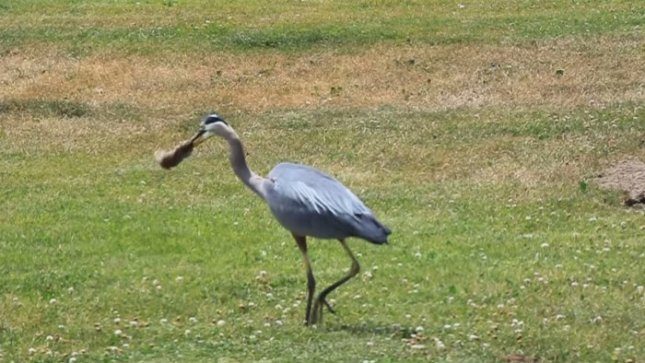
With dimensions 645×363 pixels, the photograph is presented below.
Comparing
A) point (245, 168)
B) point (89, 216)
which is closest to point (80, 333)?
point (245, 168)

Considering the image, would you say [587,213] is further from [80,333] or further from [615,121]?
[80,333]

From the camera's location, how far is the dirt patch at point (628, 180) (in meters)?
15.0

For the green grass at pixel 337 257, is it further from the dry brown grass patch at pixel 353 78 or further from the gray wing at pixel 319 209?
the dry brown grass patch at pixel 353 78

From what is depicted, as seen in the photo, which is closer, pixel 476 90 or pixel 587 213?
pixel 587 213

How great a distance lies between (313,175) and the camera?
10.7 meters

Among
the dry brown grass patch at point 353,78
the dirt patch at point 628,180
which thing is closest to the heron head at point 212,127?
the dirt patch at point 628,180

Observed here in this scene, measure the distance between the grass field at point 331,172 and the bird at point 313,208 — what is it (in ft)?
1.51

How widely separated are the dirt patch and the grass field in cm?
18

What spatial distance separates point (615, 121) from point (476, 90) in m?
3.06

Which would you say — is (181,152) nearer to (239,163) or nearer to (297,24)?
(239,163)

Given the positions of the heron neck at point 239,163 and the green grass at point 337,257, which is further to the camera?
the heron neck at point 239,163

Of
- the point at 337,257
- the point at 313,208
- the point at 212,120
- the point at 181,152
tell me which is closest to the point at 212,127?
the point at 212,120

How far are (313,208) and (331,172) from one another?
6.77 m

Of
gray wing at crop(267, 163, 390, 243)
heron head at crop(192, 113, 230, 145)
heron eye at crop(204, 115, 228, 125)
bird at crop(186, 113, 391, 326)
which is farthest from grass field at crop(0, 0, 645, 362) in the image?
heron eye at crop(204, 115, 228, 125)
